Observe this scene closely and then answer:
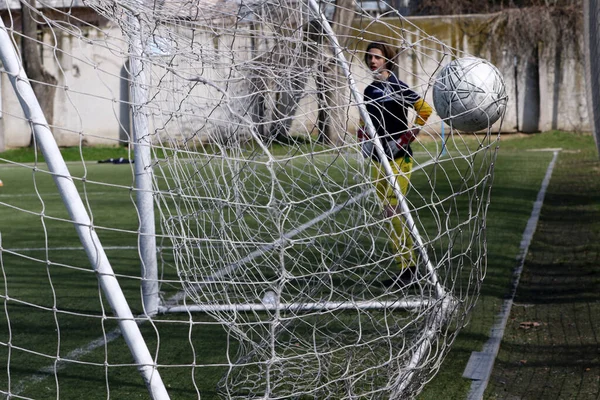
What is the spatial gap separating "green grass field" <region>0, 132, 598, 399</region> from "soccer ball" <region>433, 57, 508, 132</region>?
1.34 m

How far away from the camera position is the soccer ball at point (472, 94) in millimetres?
4371

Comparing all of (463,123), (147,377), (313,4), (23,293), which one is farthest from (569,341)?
(23,293)

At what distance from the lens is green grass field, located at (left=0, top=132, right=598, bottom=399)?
4.43m

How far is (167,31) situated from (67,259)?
404 centimetres

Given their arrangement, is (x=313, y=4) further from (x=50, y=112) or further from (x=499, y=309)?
(x=50, y=112)

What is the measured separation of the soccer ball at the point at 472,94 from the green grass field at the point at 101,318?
1.34 meters

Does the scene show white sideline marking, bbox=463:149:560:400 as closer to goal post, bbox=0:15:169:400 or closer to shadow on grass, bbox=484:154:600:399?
shadow on grass, bbox=484:154:600:399

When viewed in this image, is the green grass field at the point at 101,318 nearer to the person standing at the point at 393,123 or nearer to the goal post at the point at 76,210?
the goal post at the point at 76,210

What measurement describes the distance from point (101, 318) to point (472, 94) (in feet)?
7.39

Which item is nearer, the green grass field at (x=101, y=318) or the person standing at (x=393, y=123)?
the green grass field at (x=101, y=318)

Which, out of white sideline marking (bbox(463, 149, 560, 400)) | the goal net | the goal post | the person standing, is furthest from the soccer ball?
the goal post

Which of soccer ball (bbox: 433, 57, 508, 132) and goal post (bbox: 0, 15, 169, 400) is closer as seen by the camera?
goal post (bbox: 0, 15, 169, 400)

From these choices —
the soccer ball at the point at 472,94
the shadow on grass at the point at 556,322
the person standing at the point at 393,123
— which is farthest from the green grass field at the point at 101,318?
the soccer ball at the point at 472,94

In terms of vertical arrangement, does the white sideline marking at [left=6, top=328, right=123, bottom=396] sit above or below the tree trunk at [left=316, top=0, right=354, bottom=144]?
below
